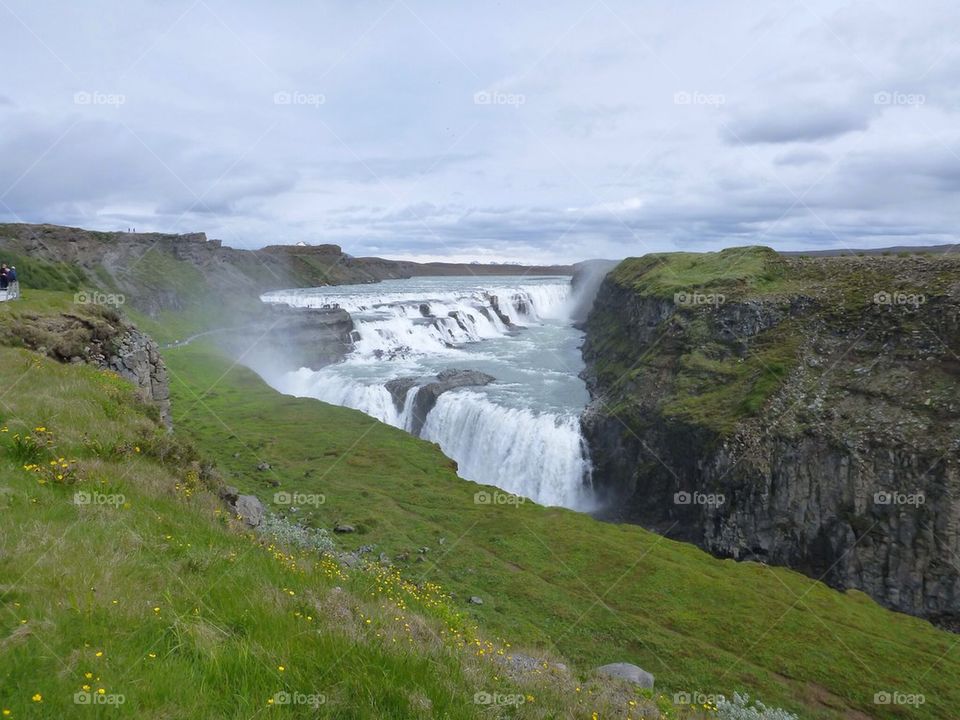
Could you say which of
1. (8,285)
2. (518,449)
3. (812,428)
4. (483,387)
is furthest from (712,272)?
(8,285)

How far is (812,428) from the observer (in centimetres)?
3416

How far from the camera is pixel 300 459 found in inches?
1363

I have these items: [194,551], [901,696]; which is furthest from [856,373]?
[194,551]

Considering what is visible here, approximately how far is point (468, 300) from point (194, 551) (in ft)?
313

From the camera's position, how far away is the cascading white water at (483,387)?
43688 millimetres

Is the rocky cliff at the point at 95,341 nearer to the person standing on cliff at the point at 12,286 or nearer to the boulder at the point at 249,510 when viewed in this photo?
the person standing on cliff at the point at 12,286

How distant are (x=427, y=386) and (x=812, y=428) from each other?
31.1m

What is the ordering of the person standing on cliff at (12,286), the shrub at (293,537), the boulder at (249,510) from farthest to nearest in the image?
the person standing on cliff at (12,286) → the boulder at (249,510) → the shrub at (293,537)

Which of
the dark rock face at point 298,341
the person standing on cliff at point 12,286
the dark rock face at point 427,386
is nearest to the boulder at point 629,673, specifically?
the person standing on cliff at point 12,286

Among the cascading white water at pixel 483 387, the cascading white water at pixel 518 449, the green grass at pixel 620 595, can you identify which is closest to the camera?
the green grass at pixel 620 595

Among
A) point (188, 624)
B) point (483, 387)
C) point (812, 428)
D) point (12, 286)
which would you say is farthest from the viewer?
point (483, 387)

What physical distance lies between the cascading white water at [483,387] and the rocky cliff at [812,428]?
3619 mm

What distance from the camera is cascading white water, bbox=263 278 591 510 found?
143 feet

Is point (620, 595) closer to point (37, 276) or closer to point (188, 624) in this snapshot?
point (188, 624)
